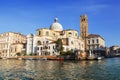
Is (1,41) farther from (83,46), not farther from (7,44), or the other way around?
(83,46)

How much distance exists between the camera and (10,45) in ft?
314

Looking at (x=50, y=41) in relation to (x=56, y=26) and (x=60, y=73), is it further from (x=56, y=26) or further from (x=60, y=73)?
(x=60, y=73)

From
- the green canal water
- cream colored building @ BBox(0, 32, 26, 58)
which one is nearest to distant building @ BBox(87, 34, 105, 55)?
cream colored building @ BBox(0, 32, 26, 58)

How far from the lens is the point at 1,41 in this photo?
100375mm

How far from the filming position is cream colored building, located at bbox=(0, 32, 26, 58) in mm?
90938

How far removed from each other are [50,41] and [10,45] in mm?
24690

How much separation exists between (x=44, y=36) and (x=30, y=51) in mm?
8928

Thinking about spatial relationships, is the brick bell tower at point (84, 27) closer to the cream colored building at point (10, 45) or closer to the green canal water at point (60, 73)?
the cream colored building at point (10, 45)

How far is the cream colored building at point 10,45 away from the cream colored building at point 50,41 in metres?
7.83

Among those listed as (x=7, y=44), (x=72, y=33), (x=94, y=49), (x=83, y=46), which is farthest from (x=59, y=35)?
(x=7, y=44)

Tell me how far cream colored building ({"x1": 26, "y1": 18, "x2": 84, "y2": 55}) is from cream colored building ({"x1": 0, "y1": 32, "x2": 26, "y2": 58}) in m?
7.83

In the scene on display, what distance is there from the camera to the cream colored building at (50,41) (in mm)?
77025

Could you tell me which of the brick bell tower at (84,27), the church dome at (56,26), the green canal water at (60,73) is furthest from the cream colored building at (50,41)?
the green canal water at (60,73)

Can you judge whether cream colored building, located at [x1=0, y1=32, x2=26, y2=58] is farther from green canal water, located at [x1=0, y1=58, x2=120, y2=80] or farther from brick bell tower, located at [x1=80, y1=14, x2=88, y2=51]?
green canal water, located at [x1=0, y1=58, x2=120, y2=80]
